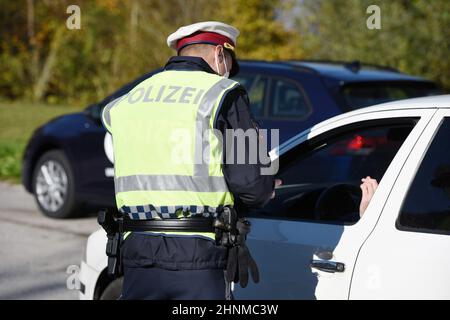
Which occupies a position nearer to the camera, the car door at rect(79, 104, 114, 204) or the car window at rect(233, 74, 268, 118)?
the car window at rect(233, 74, 268, 118)

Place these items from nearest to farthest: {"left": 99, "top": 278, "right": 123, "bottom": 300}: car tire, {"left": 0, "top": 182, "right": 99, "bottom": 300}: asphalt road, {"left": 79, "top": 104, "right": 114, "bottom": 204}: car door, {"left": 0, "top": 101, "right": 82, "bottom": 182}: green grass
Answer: {"left": 99, "top": 278, "right": 123, "bottom": 300}: car tire → {"left": 0, "top": 182, "right": 99, "bottom": 300}: asphalt road → {"left": 79, "top": 104, "right": 114, "bottom": 204}: car door → {"left": 0, "top": 101, "right": 82, "bottom": 182}: green grass

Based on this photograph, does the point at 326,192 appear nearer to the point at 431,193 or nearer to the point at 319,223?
the point at 319,223

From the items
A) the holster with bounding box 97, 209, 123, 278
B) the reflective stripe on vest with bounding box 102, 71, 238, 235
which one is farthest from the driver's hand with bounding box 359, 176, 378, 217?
the holster with bounding box 97, 209, 123, 278

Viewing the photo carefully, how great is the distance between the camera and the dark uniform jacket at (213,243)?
3.10 meters

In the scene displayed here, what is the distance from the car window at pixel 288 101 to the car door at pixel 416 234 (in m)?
4.08

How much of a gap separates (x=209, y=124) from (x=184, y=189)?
246 millimetres

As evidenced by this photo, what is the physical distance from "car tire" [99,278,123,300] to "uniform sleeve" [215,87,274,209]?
59.4 inches

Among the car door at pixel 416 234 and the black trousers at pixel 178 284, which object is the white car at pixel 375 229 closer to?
the car door at pixel 416 234

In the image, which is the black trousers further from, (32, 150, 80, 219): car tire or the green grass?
the green grass

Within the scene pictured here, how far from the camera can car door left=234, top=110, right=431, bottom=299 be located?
3.43 m

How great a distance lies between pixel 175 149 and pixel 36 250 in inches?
182

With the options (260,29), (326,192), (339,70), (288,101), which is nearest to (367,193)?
(326,192)

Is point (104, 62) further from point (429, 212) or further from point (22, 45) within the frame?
point (429, 212)

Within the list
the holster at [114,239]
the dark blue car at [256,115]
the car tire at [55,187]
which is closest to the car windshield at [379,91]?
the dark blue car at [256,115]
